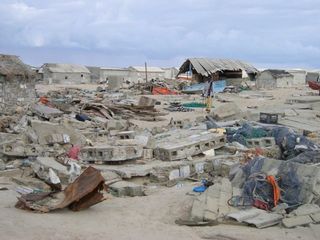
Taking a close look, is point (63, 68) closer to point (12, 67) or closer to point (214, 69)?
point (214, 69)

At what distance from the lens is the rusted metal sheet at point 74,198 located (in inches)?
328

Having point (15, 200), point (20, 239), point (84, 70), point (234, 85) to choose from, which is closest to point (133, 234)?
point (20, 239)

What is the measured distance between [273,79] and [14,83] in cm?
3707

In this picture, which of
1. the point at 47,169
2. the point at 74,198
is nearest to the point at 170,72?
the point at 47,169

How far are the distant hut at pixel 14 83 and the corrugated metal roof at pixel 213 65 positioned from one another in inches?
768

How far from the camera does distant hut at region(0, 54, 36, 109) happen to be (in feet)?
73.7

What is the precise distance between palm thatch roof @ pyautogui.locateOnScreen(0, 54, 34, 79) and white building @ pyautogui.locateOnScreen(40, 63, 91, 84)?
39.5m

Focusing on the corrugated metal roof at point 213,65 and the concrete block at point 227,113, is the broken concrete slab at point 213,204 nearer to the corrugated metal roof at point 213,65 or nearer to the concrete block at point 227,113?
the concrete block at point 227,113

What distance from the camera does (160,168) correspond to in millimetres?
11844

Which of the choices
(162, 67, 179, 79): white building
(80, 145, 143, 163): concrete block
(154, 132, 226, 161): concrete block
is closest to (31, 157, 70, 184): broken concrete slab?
(80, 145, 143, 163): concrete block

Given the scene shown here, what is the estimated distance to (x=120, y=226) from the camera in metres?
7.87

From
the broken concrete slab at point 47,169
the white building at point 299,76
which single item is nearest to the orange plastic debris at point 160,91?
the broken concrete slab at point 47,169

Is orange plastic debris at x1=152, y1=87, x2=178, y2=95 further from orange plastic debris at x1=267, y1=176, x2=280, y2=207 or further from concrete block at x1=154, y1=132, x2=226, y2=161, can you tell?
orange plastic debris at x1=267, y1=176, x2=280, y2=207

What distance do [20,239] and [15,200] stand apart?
8.78 ft
